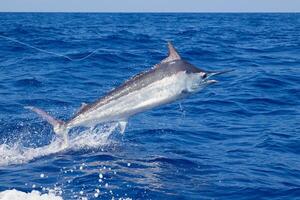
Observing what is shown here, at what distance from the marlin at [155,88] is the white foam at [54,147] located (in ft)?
3.75

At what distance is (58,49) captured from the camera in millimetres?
20781

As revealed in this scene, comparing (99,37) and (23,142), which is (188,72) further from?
(99,37)

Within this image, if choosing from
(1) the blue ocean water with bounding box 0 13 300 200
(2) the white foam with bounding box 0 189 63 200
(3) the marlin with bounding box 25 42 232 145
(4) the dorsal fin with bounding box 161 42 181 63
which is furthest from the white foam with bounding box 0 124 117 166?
(4) the dorsal fin with bounding box 161 42 181 63

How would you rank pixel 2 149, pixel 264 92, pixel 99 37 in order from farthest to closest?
pixel 99 37 → pixel 264 92 → pixel 2 149

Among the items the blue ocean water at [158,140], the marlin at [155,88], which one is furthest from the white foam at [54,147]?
the marlin at [155,88]

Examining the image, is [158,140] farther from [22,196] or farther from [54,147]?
[22,196]

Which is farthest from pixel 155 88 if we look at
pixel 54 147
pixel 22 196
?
pixel 54 147

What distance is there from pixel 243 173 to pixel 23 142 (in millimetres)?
3663

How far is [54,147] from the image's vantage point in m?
8.37

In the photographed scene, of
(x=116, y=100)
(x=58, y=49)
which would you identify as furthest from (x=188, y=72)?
(x=58, y=49)

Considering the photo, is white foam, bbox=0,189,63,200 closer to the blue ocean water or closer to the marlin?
the blue ocean water

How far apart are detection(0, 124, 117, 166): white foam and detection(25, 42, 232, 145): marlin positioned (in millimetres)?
1143

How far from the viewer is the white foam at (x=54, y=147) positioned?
25.9 feet

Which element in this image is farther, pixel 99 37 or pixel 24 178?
pixel 99 37
